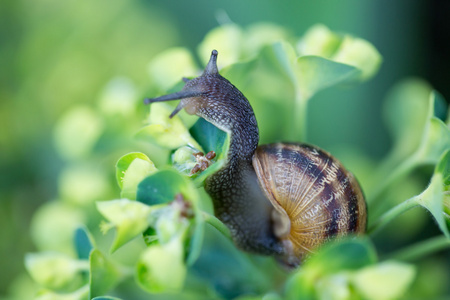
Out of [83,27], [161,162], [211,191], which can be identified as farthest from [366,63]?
[83,27]

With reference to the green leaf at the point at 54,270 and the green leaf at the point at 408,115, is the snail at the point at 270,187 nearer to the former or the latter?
the green leaf at the point at 54,270

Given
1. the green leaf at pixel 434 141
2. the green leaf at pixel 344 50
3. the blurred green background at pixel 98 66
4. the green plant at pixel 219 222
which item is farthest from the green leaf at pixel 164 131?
the blurred green background at pixel 98 66

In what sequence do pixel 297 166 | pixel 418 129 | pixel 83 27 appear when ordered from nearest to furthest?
pixel 297 166 → pixel 418 129 → pixel 83 27

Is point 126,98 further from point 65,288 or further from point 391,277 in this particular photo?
point 391,277

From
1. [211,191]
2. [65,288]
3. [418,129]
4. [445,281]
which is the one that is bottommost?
[445,281]

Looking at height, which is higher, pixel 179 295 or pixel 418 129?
pixel 418 129

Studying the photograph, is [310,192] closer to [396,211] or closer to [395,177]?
[396,211]
